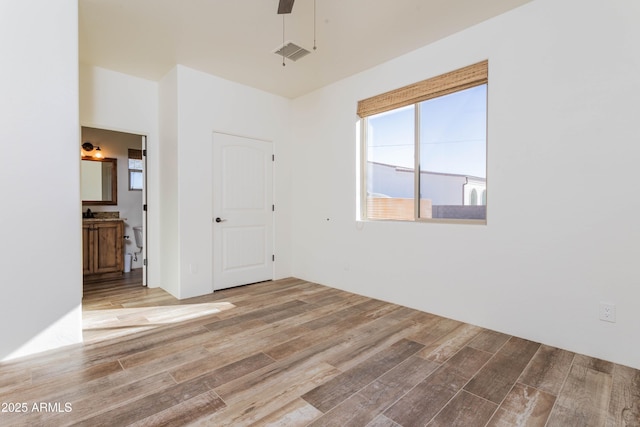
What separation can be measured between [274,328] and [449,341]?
→ 4.85 feet

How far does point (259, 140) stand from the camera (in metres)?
4.45

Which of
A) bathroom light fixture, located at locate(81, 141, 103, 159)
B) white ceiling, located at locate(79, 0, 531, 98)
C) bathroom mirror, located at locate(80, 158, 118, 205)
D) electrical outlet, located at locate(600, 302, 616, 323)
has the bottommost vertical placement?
electrical outlet, located at locate(600, 302, 616, 323)

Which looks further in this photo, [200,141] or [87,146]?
[87,146]

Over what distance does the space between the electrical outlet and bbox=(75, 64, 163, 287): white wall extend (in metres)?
4.55

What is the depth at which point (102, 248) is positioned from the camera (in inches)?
183

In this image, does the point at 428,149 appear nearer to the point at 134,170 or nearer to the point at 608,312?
the point at 608,312

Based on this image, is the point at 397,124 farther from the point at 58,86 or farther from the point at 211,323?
the point at 58,86

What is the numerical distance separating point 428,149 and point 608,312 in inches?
77.8

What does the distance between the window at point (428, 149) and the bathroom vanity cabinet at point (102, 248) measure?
12.5 ft

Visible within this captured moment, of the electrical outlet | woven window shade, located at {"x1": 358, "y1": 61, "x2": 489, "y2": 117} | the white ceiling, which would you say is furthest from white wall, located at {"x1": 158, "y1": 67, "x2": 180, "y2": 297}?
the electrical outlet

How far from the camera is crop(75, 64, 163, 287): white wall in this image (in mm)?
3645

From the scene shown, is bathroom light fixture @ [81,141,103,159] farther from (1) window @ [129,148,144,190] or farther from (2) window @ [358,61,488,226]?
(2) window @ [358,61,488,226]

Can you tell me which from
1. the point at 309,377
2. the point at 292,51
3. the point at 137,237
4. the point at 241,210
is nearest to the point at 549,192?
the point at 309,377

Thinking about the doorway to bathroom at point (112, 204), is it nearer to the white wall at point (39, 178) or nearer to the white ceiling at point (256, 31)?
the white ceiling at point (256, 31)
